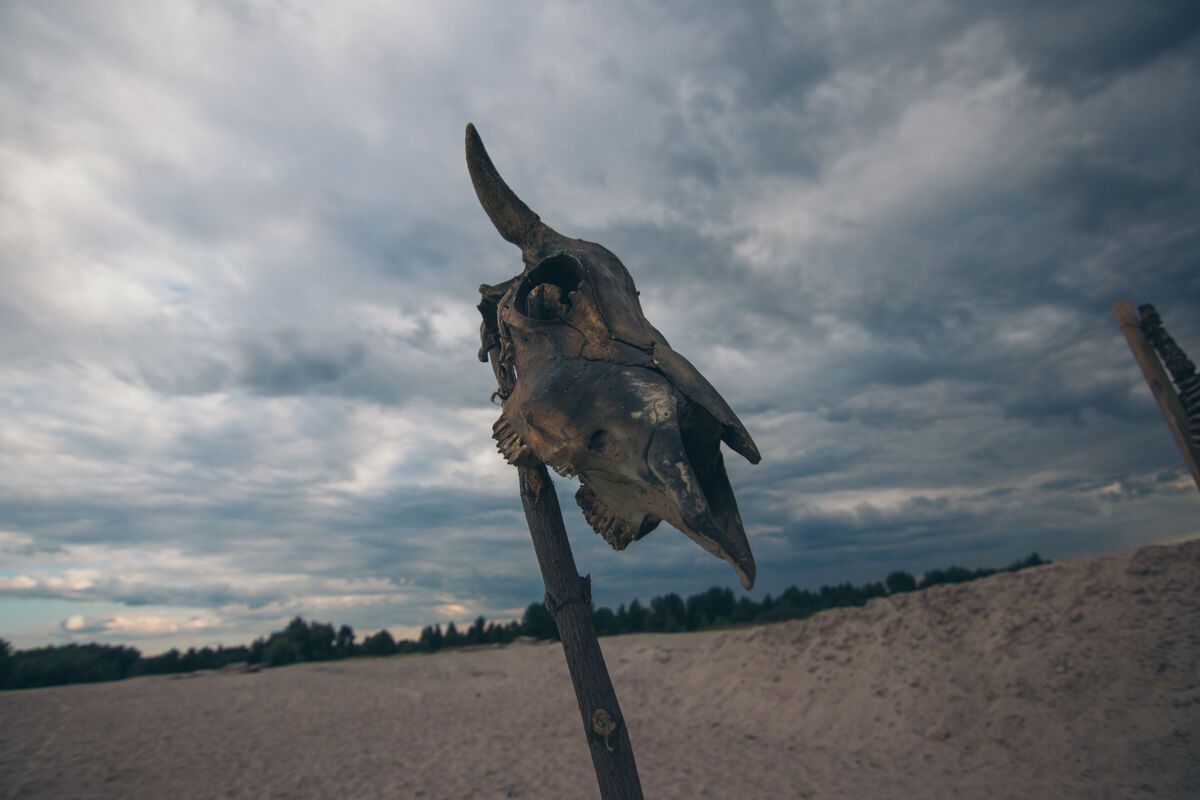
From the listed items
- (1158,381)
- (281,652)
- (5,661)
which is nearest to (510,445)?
(1158,381)

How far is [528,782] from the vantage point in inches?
381

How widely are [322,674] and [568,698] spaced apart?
26.5 ft

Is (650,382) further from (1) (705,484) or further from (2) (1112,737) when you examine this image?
(2) (1112,737)

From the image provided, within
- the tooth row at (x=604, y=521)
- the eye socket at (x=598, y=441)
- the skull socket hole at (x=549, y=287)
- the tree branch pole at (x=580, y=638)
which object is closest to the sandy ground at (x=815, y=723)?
the tree branch pole at (x=580, y=638)

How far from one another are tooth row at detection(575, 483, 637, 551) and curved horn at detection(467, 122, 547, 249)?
1.19 m

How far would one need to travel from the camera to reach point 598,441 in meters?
1.86

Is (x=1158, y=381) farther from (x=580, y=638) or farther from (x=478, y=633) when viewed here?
(x=478, y=633)

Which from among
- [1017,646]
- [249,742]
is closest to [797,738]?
[1017,646]

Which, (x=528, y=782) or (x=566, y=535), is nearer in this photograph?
(x=566, y=535)

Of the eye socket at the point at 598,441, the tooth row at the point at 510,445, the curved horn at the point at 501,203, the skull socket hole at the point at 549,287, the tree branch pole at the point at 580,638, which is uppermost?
the curved horn at the point at 501,203

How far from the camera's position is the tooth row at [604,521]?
2.16 m

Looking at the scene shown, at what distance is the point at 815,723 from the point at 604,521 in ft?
39.0

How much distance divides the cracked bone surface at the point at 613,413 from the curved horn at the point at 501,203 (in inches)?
8.7

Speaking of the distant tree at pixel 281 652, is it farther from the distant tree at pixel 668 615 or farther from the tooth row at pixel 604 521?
the tooth row at pixel 604 521
